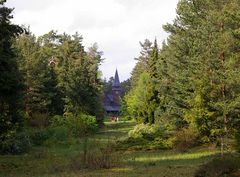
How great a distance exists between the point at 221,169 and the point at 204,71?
1788cm

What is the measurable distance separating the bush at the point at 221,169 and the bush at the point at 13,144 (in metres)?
17.8

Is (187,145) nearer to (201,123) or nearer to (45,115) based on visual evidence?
(201,123)

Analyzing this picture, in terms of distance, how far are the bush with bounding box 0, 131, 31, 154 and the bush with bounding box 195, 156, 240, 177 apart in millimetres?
17756

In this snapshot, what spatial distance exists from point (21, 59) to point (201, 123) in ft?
94.6

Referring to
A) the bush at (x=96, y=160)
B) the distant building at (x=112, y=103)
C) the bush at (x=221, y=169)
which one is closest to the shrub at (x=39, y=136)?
the bush at (x=96, y=160)

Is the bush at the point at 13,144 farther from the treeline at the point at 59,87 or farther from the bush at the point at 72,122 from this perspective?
the treeline at the point at 59,87

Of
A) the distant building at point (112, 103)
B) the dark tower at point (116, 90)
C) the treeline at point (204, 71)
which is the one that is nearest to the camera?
the treeline at point (204, 71)

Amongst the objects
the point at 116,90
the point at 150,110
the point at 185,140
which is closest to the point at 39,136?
the point at 185,140

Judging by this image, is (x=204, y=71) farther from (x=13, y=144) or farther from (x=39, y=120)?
(x=39, y=120)

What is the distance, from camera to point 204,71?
105 feet

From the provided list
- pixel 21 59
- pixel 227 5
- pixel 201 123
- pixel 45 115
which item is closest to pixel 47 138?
pixel 45 115

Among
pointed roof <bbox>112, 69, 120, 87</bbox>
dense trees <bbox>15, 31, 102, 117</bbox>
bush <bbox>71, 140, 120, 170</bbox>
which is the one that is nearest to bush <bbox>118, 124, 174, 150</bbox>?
bush <bbox>71, 140, 120, 170</bbox>

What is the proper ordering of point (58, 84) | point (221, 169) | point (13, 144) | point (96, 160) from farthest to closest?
1. point (58, 84)
2. point (13, 144)
3. point (96, 160)
4. point (221, 169)

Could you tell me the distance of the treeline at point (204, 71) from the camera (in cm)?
2830
